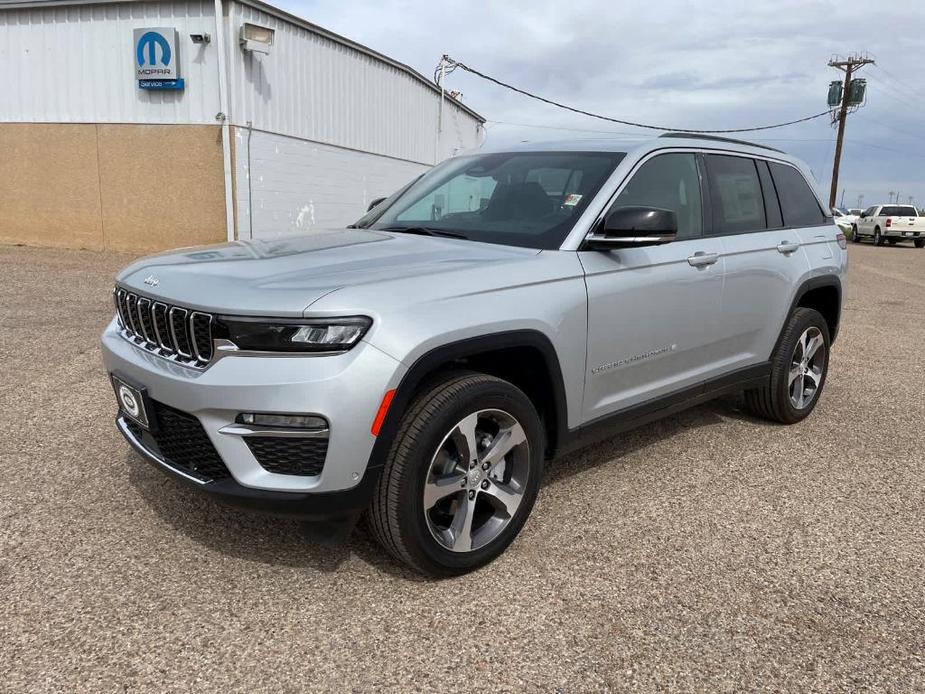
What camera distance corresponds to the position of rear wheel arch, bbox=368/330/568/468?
2490 mm

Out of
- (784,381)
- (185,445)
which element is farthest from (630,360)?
(185,445)

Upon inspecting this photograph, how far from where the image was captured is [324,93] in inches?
641

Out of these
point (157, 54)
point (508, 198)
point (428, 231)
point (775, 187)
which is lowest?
point (428, 231)

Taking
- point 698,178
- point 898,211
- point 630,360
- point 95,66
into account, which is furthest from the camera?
point 898,211

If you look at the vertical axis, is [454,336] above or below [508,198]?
below

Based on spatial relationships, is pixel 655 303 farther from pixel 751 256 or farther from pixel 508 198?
pixel 751 256

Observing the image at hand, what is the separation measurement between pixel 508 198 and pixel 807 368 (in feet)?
8.56

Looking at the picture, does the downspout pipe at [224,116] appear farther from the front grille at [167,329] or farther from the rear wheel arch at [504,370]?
the rear wheel arch at [504,370]

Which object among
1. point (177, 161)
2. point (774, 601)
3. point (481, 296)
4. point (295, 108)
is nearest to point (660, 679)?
point (774, 601)

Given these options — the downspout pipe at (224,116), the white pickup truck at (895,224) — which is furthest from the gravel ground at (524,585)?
the white pickup truck at (895,224)

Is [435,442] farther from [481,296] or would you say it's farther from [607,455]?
[607,455]

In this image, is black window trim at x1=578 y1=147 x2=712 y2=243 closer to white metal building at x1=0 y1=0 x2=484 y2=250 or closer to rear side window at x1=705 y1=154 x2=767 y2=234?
rear side window at x1=705 y1=154 x2=767 y2=234

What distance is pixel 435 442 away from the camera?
2.61m

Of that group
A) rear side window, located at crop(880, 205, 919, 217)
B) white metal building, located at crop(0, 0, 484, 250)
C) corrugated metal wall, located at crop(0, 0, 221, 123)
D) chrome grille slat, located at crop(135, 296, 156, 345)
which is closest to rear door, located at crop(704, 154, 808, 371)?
chrome grille slat, located at crop(135, 296, 156, 345)
